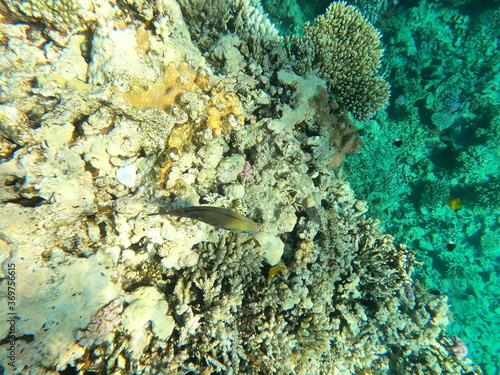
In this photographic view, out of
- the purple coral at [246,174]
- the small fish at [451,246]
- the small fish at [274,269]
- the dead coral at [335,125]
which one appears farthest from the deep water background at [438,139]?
the small fish at [274,269]

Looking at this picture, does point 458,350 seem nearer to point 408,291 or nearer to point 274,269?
point 408,291

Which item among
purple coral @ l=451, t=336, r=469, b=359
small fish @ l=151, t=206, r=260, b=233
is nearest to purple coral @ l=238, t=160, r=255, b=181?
small fish @ l=151, t=206, r=260, b=233

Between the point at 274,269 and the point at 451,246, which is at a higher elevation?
the point at 451,246

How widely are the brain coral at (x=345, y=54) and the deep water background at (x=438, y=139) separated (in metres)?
1.23

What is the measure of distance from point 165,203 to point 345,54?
4625 mm

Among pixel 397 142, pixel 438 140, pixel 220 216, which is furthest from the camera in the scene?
pixel 438 140

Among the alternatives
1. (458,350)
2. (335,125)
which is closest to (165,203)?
(335,125)

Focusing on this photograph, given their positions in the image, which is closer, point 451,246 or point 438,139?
point 451,246

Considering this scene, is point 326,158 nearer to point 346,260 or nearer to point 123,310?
point 346,260

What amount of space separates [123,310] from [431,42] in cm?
934

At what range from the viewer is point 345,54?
5.20 m

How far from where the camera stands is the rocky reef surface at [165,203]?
2988 mm

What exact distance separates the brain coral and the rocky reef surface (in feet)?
2.41

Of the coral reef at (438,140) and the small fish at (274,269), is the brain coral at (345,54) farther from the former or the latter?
the small fish at (274,269)
